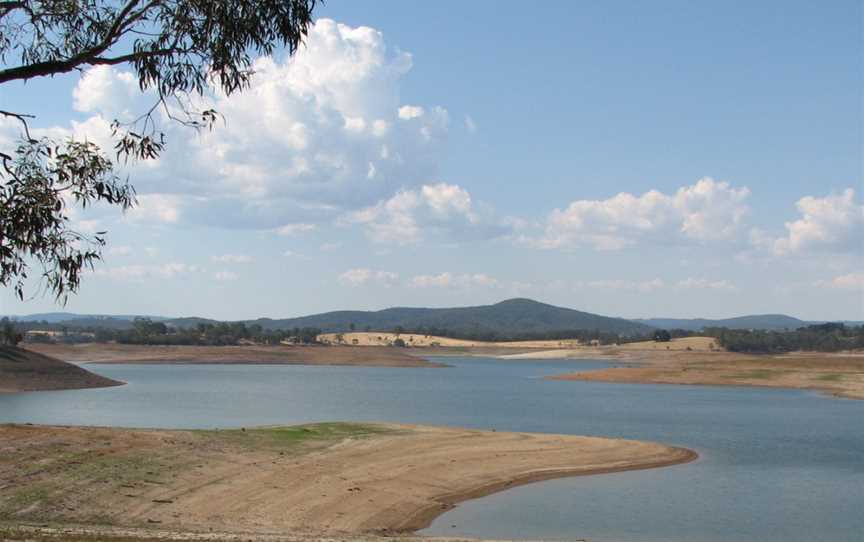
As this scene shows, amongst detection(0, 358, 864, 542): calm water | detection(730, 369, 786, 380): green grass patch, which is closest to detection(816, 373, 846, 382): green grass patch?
detection(730, 369, 786, 380): green grass patch

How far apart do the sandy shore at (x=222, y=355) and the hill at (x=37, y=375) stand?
222ft

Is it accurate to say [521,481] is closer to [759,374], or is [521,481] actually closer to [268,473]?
[268,473]

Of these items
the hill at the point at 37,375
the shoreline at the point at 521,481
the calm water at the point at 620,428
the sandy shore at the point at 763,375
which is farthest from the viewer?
the sandy shore at the point at 763,375

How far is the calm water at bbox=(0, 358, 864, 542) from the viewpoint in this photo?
1032 inches

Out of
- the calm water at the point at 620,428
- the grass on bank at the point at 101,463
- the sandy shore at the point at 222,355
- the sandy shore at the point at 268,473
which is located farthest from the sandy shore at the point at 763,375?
the grass on bank at the point at 101,463

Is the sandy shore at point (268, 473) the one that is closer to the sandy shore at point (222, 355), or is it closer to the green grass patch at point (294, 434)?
the green grass patch at point (294, 434)

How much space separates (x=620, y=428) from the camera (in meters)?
52.4

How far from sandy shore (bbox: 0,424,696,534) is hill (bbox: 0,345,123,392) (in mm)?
53711

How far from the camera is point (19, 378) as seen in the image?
83062mm

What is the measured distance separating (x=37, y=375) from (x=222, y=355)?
86251mm

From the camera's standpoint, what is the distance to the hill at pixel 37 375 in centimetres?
8206

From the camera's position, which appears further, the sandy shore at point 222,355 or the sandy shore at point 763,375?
the sandy shore at point 222,355

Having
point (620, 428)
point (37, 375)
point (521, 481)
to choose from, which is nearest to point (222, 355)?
point (37, 375)

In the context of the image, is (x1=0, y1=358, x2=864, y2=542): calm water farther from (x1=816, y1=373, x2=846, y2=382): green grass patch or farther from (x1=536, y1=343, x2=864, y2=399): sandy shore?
(x1=816, y1=373, x2=846, y2=382): green grass patch
